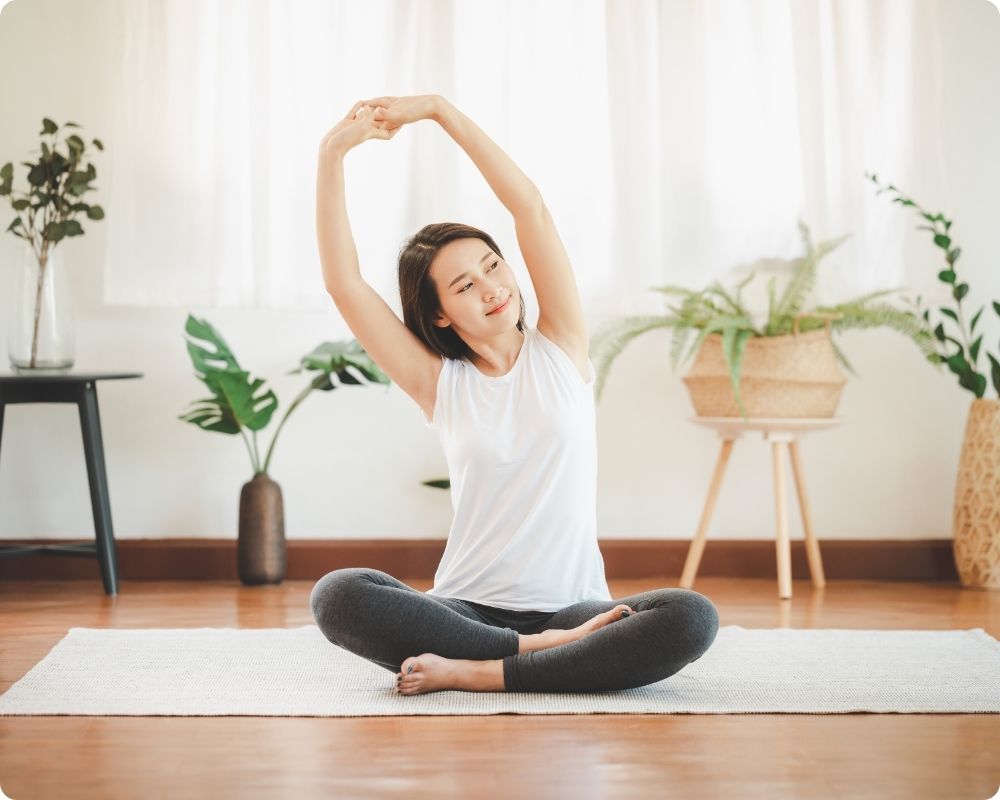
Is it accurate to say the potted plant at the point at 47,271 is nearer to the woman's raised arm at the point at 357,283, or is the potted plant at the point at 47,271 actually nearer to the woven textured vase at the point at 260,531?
the woven textured vase at the point at 260,531

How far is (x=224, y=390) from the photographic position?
9.34 ft

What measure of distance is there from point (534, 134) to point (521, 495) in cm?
145

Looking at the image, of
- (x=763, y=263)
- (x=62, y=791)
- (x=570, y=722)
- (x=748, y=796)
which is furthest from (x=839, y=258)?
(x=62, y=791)

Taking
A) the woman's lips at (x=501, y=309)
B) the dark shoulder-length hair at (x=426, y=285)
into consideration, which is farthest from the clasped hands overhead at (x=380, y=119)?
the woman's lips at (x=501, y=309)

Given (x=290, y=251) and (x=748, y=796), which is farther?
(x=290, y=251)

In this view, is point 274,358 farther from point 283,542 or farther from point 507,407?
point 507,407

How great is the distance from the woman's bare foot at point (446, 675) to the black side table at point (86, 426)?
52.0 inches

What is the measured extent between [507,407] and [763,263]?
1459 millimetres

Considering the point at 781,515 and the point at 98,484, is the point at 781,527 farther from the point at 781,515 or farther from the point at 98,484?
the point at 98,484

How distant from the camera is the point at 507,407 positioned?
1871 mm

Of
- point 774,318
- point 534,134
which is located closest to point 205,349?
point 534,134

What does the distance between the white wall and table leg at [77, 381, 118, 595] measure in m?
0.31

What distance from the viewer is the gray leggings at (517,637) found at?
1.70m

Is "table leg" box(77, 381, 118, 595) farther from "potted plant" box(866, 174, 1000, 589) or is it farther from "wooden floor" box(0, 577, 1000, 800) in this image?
"potted plant" box(866, 174, 1000, 589)
